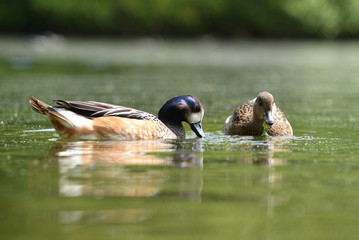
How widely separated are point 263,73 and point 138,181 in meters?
18.3

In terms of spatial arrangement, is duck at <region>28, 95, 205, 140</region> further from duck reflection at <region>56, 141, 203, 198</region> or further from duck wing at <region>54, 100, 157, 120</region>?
duck reflection at <region>56, 141, 203, 198</region>

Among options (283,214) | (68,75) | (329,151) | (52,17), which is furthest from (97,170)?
(52,17)

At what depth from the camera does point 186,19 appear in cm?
A: 6744

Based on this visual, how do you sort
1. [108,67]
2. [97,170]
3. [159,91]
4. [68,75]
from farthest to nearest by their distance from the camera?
1. [108,67]
2. [68,75]
3. [159,91]
4. [97,170]

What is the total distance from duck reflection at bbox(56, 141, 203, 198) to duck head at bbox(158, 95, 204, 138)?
67 cm

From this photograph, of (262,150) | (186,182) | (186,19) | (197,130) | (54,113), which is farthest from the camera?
(186,19)

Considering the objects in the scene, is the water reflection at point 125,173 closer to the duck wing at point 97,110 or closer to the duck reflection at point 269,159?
the duck wing at point 97,110

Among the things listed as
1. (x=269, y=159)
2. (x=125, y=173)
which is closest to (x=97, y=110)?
(x=269, y=159)

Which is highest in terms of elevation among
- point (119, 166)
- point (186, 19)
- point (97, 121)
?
point (186, 19)

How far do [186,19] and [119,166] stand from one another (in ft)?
200

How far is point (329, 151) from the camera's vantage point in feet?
27.5

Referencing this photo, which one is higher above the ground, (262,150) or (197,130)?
(197,130)

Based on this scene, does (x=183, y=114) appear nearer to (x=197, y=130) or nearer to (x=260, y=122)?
(x=197, y=130)

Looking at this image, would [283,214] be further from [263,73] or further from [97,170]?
[263,73]
